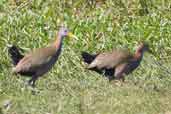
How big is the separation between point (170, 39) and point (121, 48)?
1085 millimetres

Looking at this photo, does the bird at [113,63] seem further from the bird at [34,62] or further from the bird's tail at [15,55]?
the bird's tail at [15,55]

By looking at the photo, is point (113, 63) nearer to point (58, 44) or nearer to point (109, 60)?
point (109, 60)

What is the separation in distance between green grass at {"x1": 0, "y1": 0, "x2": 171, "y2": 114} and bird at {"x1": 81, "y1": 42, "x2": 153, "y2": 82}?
6.2 inches

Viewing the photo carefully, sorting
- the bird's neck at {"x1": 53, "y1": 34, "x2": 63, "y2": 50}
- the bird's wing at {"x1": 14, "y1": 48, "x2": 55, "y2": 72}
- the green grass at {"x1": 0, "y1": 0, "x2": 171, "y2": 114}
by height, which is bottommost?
the green grass at {"x1": 0, "y1": 0, "x2": 171, "y2": 114}

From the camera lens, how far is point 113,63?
1105cm

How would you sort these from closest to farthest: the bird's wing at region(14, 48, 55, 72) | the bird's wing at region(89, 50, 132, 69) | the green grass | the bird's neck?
the green grass → the bird's wing at region(14, 48, 55, 72) → the bird's neck → the bird's wing at region(89, 50, 132, 69)

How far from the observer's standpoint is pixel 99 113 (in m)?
8.94

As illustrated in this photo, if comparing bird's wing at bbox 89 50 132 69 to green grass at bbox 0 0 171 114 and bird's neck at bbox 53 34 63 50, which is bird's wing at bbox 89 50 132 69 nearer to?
green grass at bbox 0 0 171 114

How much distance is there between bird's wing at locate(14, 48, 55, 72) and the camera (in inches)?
405

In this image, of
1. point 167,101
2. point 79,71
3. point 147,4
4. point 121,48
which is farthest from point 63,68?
point 147,4

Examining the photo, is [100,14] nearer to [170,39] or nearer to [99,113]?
[170,39]

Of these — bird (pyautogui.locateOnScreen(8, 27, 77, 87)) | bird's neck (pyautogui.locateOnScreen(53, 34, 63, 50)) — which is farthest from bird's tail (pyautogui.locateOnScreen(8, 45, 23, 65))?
bird's neck (pyautogui.locateOnScreen(53, 34, 63, 50))

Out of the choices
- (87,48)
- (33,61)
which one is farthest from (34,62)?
(87,48)

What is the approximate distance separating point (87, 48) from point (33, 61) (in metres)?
2.23
